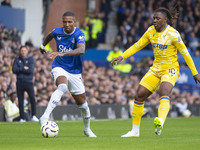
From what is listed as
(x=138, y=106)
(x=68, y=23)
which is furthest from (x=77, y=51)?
(x=138, y=106)

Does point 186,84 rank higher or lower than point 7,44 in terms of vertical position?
lower

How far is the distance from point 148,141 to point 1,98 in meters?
9.07

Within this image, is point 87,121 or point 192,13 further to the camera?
point 192,13

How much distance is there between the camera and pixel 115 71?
24.8m

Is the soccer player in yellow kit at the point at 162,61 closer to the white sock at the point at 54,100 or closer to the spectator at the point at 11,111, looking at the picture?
the white sock at the point at 54,100

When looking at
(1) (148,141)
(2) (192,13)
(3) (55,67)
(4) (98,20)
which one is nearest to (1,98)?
(3) (55,67)

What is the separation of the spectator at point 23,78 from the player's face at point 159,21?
20.9 feet

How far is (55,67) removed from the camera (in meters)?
10.0

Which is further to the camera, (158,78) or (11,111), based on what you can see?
(11,111)

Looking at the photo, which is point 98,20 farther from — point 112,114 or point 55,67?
point 55,67

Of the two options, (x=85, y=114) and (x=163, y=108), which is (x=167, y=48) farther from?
(x=85, y=114)

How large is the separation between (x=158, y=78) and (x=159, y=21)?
103 cm

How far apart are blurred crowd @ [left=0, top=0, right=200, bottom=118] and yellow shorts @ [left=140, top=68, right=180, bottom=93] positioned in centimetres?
804

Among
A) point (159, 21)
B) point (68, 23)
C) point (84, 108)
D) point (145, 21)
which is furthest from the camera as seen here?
point (145, 21)
